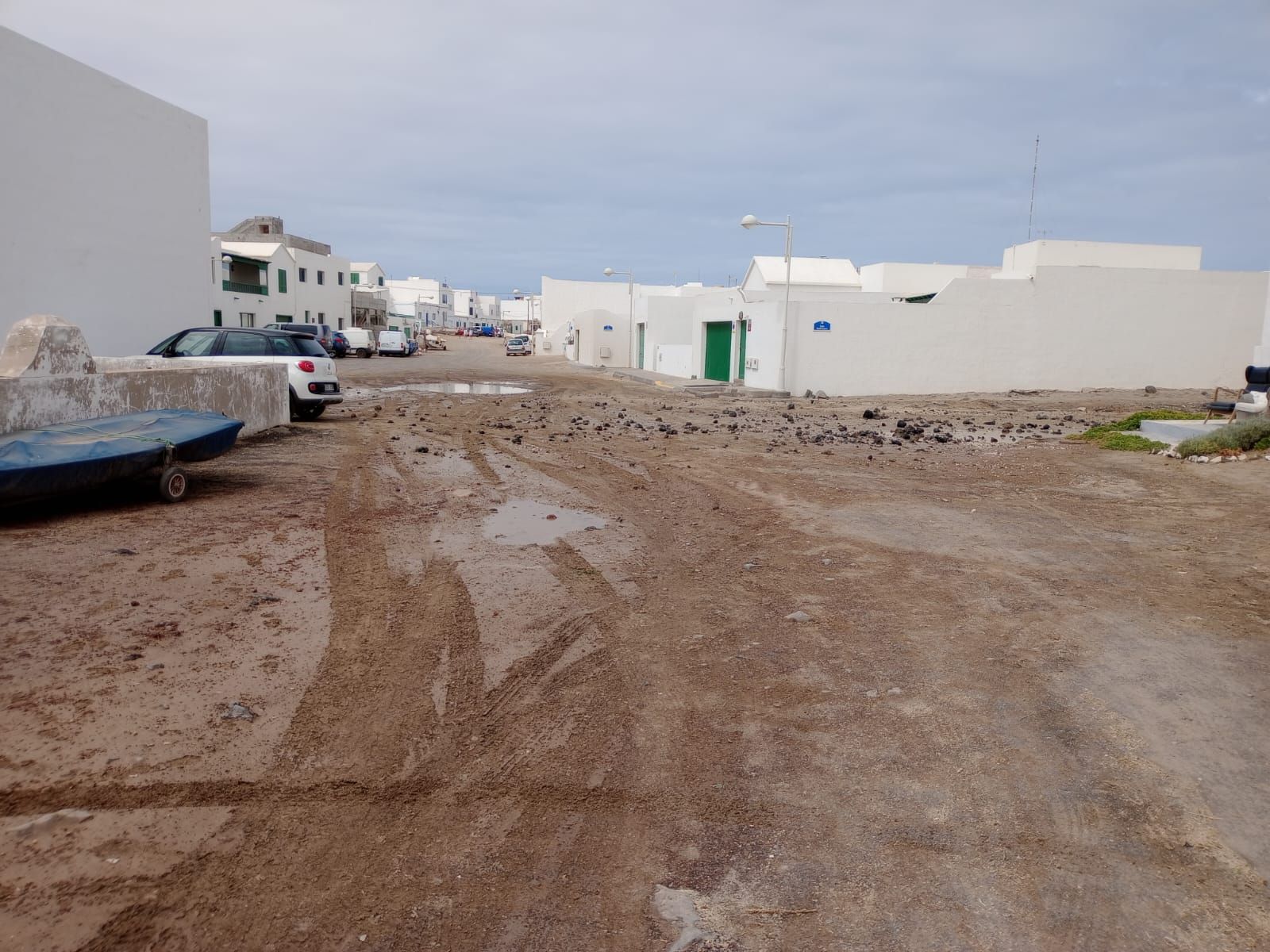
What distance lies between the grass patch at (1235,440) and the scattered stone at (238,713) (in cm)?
1350

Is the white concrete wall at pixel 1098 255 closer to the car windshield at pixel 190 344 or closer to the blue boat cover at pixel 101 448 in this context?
the car windshield at pixel 190 344

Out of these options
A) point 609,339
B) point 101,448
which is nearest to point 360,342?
point 609,339

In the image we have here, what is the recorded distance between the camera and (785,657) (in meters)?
5.25

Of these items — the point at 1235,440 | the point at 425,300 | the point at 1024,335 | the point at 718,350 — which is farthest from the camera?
the point at 425,300

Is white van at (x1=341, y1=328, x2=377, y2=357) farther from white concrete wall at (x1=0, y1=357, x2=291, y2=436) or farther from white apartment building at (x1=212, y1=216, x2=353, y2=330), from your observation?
white concrete wall at (x1=0, y1=357, x2=291, y2=436)

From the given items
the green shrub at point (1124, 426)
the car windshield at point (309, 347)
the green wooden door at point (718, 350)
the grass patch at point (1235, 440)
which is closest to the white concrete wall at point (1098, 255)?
the green wooden door at point (718, 350)

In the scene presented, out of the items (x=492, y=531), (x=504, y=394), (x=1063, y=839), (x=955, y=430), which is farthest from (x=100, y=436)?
(x=504, y=394)

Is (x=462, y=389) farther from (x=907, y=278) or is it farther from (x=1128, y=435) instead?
(x=907, y=278)

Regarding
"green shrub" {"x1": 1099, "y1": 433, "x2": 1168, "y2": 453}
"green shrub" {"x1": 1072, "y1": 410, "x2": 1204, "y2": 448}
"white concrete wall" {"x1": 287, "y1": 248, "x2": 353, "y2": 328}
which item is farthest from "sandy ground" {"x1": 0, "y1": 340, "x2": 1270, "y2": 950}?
"white concrete wall" {"x1": 287, "y1": 248, "x2": 353, "y2": 328}

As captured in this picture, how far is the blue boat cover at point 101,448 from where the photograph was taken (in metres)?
7.42

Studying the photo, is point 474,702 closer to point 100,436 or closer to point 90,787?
point 90,787

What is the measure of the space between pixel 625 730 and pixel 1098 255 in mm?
41464

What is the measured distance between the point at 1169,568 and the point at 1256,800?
13.4ft

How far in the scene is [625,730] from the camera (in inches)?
168
